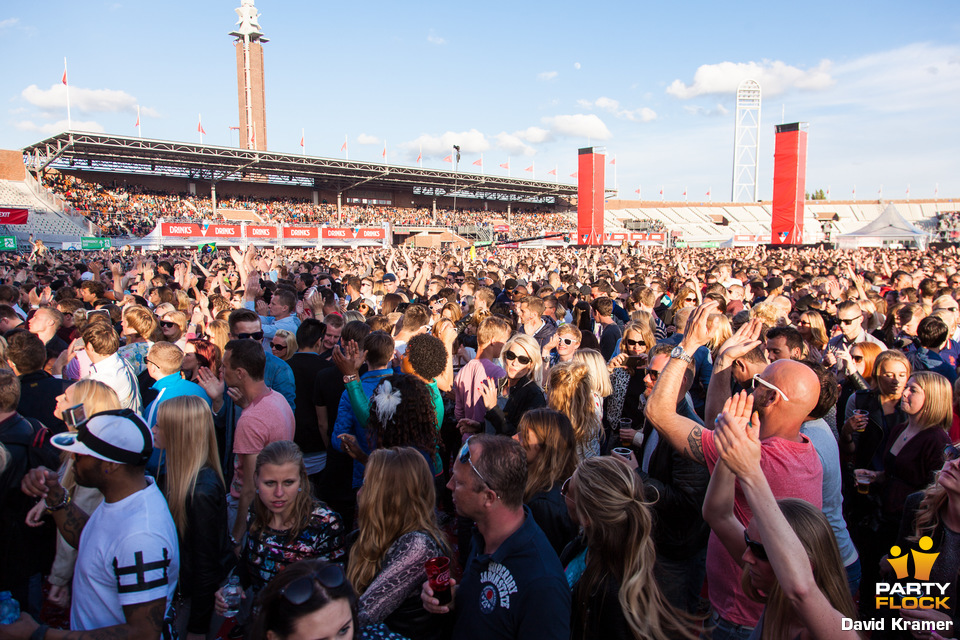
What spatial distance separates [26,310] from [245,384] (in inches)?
274

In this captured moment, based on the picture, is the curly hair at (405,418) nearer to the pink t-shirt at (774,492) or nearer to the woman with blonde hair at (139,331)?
the pink t-shirt at (774,492)

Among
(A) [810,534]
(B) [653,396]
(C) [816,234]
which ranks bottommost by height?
(A) [810,534]

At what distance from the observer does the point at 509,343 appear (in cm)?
420

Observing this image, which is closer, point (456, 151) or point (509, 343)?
point (509, 343)

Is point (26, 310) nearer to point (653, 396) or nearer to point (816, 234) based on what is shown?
point (653, 396)

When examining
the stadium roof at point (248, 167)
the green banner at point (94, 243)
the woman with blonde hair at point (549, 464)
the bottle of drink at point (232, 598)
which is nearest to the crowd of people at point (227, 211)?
the stadium roof at point (248, 167)

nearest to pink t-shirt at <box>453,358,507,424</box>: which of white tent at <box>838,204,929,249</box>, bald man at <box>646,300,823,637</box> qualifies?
bald man at <box>646,300,823,637</box>

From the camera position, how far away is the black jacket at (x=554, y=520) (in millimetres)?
2625

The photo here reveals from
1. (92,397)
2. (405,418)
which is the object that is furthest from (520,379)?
(92,397)

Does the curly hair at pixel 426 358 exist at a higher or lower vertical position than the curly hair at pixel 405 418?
higher

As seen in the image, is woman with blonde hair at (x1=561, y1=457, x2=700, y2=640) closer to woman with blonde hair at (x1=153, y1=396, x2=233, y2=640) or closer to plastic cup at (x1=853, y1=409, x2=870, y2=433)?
woman with blonde hair at (x1=153, y1=396, x2=233, y2=640)

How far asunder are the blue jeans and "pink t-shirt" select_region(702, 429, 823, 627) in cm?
3

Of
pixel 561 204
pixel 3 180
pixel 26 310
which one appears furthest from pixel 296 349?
pixel 561 204

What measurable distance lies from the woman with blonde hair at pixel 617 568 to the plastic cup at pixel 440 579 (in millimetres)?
501
